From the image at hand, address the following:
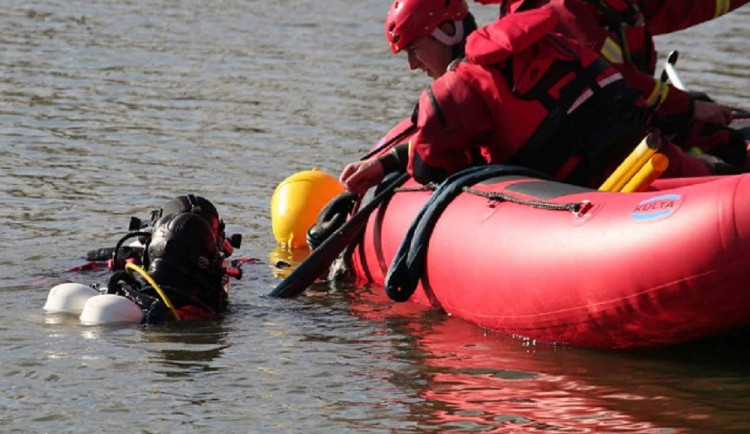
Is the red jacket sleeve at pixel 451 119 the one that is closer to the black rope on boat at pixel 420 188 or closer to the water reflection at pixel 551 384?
the black rope on boat at pixel 420 188

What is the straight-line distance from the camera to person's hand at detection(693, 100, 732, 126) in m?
7.38

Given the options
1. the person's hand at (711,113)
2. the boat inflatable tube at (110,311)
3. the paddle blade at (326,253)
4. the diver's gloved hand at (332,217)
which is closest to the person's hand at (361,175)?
the paddle blade at (326,253)

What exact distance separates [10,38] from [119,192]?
649 cm

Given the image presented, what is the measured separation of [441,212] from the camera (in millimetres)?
6965

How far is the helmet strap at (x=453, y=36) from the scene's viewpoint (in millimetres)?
7405

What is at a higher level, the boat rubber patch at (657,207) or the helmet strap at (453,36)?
the helmet strap at (453,36)

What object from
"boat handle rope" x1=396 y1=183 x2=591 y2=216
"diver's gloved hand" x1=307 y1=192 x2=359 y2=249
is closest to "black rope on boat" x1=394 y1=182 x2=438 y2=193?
"boat handle rope" x1=396 y1=183 x2=591 y2=216

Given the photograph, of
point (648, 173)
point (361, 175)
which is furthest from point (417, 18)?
point (648, 173)

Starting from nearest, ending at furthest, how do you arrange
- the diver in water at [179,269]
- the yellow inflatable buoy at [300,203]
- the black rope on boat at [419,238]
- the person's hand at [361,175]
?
the diver in water at [179,269]
the black rope on boat at [419,238]
the person's hand at [361,175]
the yellow inflatable buoy at [300,203]

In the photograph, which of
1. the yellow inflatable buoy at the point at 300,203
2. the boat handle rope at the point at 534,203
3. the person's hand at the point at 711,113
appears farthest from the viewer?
the yellow inflatable buoy at the point at 300,203

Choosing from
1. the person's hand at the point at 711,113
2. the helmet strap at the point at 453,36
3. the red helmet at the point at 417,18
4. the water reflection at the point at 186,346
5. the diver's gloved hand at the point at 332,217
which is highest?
the red helmet at the point at 417,18

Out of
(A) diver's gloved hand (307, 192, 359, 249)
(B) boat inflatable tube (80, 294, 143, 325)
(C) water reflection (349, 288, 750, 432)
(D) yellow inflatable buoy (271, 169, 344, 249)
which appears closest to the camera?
(C) water reflection (349, 288, 750, 432)

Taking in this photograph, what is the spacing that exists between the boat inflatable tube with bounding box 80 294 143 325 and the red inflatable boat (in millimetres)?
1146

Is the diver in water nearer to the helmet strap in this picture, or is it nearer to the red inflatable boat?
the red inflatable boat
